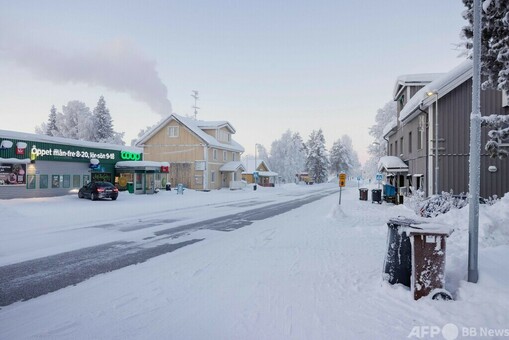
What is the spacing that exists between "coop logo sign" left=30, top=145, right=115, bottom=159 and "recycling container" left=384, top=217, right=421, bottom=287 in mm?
27579

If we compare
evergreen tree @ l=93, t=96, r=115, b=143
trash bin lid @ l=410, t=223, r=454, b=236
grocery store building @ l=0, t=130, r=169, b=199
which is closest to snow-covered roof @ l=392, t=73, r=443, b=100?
trash bin lid @ l=410, t=223, r=454, b=236

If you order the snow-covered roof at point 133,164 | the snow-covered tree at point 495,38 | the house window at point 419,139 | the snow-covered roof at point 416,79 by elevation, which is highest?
the snow-covered roof at point 416,79

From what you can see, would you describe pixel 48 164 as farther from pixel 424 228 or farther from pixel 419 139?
pixel 424 228

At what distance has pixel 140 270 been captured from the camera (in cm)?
661

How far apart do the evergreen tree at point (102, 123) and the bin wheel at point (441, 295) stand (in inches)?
2579

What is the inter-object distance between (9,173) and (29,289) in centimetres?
2304

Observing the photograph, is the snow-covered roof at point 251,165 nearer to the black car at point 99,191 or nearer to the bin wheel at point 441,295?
the black car at point 99,191

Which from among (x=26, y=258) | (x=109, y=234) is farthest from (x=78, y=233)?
(x=26, y=258)

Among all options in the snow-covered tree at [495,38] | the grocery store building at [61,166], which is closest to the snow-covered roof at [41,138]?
the grocery store building at [61,166]

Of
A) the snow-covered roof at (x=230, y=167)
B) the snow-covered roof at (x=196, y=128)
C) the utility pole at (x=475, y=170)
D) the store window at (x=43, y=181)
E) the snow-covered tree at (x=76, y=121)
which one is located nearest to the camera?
the utility pole at (x=475, y=170)

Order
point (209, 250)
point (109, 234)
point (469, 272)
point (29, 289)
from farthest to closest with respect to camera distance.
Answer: point (109, 234) < point (209, 250) < point (29, 289) < point (469, 272)

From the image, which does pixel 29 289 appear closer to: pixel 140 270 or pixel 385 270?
pixel 140 270

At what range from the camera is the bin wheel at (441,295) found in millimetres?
4770

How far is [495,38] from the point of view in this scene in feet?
28.0
